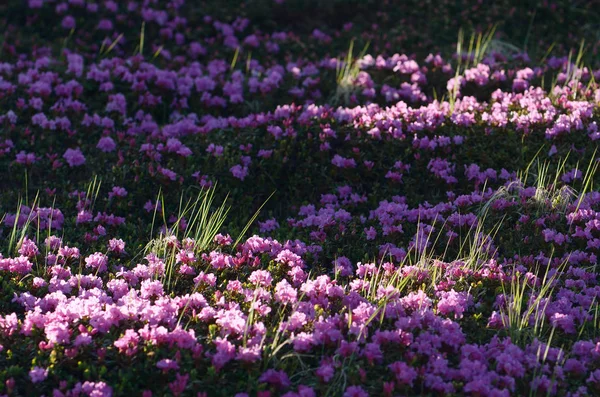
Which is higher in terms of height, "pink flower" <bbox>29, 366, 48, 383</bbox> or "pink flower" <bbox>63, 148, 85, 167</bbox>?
"pink flower" <bbox>29, 366, 48, 383</bbox>

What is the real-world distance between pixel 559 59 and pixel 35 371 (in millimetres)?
8160

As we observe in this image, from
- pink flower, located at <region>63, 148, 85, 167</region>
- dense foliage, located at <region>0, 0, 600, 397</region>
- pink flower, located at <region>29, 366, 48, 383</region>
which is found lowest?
pink flower, located at <region>63, 148, 85, 167</region>

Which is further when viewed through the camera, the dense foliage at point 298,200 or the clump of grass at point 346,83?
the clump of grass at point 346,83

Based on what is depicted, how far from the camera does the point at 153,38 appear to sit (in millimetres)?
11234

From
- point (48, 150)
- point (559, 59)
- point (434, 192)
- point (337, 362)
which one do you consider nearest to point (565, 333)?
point (337, 362)

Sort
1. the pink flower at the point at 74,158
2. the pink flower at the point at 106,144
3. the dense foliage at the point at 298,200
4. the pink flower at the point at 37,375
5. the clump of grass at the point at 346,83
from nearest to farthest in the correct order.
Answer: the pink flower at the point at 37,375 < the dense foliage at the point at 298,200 < the pink flower at the point at 74,158 < the pink flower at the point at 106,144 < the clump of grass at the point at 346,83

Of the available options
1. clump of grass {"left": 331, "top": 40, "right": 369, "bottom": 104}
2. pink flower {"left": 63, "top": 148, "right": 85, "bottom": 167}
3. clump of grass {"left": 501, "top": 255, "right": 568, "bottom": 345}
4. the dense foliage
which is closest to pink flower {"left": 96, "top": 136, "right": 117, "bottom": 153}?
the dense foliage

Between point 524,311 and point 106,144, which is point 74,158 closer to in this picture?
point 106,144

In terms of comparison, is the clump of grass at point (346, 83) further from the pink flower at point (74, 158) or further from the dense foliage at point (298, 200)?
the pink flower at point (74, 158)

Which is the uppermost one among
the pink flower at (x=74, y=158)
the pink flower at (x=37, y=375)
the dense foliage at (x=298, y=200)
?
the dense foliage at (x=298, y=200)

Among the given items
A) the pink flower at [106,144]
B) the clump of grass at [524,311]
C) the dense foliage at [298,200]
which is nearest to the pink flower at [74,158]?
the dense foliage at [298,200]

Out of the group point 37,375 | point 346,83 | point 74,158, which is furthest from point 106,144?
point 37,375

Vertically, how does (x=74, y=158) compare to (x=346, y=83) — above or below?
below

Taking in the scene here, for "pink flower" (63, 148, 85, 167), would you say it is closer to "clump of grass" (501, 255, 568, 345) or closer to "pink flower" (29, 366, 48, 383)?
"pink flower" (29, 366, 48, 383)
